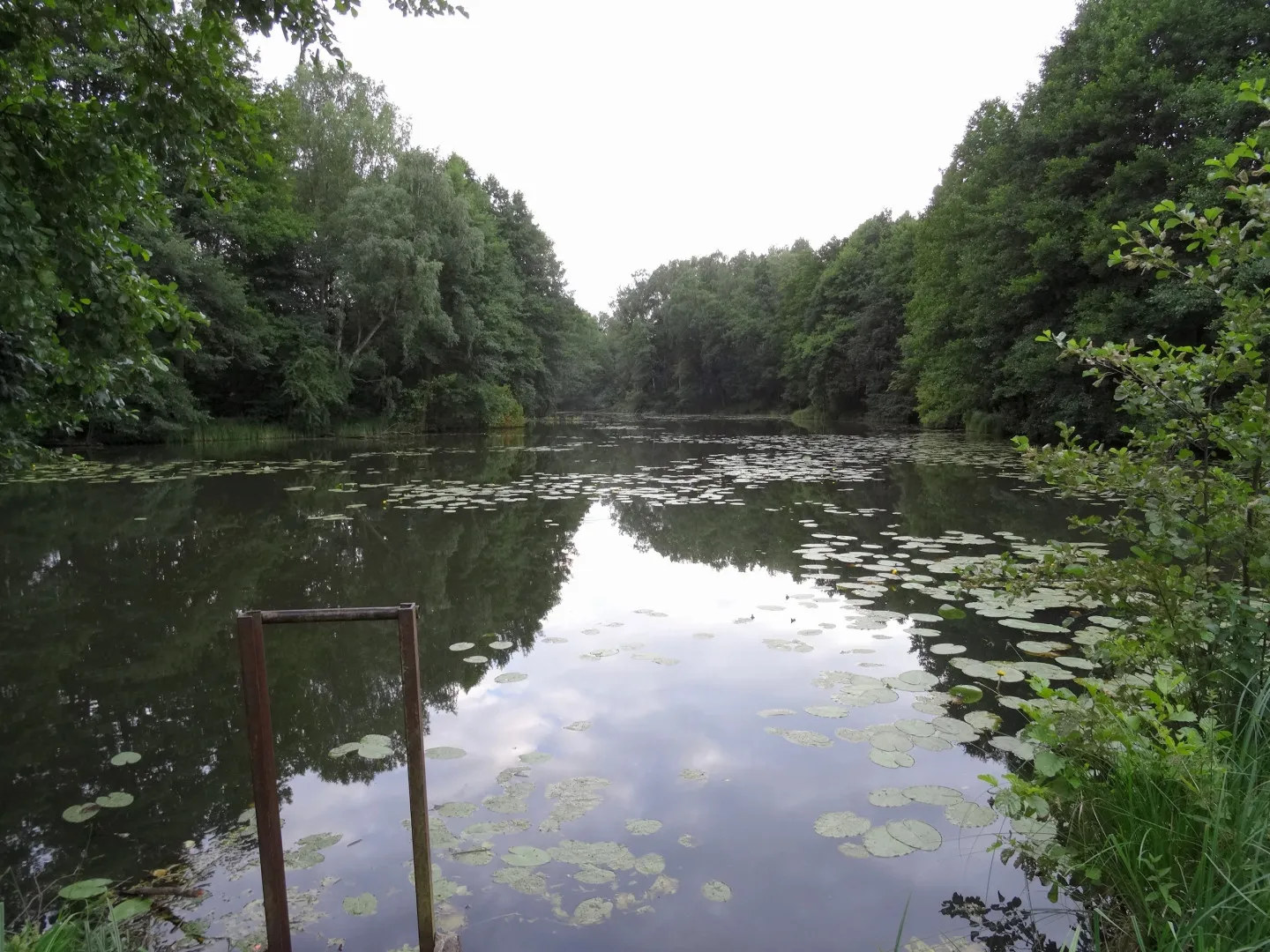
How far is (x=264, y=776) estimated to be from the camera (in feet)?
6.15

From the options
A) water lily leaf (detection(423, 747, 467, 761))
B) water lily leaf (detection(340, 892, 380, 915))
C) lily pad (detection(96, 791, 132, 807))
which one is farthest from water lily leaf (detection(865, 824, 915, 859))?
lily pad (detection(96, 791, 132, 807))

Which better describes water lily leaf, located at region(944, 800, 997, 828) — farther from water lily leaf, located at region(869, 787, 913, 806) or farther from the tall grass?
the tall grass

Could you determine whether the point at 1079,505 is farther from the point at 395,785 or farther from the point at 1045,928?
the point at 395,785

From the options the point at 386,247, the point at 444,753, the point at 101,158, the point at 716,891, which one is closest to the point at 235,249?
the point at 386,247

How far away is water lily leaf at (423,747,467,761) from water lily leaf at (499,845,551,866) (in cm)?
78

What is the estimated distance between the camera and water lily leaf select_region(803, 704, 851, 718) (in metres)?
3.53

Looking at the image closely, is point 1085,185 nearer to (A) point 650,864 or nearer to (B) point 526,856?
(A) point 650,864

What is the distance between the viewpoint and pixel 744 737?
3.36 meters

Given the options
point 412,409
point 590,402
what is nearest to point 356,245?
point 412,409

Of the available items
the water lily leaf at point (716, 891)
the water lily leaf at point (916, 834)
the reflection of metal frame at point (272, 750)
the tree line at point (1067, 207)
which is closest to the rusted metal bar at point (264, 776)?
the reflection of metal frame at point (272, 750)

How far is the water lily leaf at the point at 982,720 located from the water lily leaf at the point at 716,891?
1546 mm

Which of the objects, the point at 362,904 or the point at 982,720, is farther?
the point at 982,720

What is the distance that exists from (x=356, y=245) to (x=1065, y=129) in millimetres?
19704

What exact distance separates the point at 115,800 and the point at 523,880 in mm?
1724
